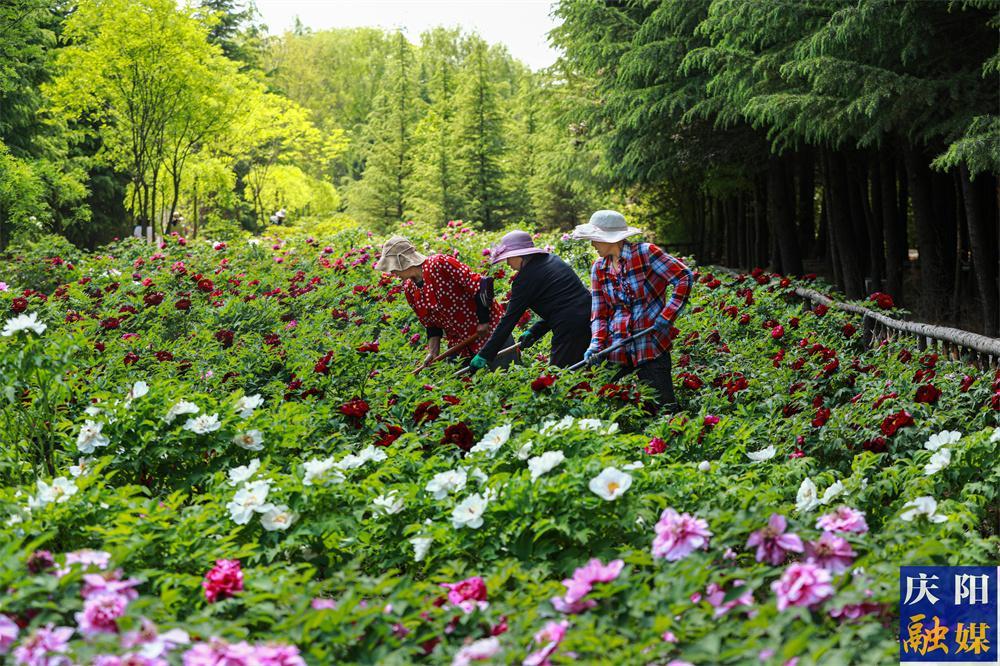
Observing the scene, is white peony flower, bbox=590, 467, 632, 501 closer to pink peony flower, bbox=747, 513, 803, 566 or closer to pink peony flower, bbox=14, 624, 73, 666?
pink peony flower, bbox=747, 513, 803, 566

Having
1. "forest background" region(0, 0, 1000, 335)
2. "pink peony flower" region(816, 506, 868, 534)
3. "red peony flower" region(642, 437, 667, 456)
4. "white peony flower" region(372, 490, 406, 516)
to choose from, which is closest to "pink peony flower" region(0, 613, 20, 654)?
"white peony flower" region(372, 490, 406, 516)

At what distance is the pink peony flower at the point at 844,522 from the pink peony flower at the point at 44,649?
6.03 feet

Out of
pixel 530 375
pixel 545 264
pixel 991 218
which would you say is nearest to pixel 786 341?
pixel 545 264

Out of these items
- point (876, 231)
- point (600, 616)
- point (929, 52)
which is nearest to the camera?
point (600, 616)

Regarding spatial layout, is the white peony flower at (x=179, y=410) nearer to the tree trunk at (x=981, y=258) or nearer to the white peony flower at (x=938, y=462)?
the white peony flower at (x=938, y=462)

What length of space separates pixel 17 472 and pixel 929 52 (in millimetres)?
8911

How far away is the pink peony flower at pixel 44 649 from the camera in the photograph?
2.25 m

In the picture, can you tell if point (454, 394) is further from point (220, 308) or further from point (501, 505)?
point (220, 308)

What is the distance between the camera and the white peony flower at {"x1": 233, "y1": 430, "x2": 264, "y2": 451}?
4188mm

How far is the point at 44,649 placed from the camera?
2270 millimetres

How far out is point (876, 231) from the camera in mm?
16906

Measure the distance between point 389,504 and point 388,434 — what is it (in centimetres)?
115

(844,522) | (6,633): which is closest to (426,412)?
(844,522)

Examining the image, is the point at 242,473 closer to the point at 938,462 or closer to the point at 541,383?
the point at 541,383
